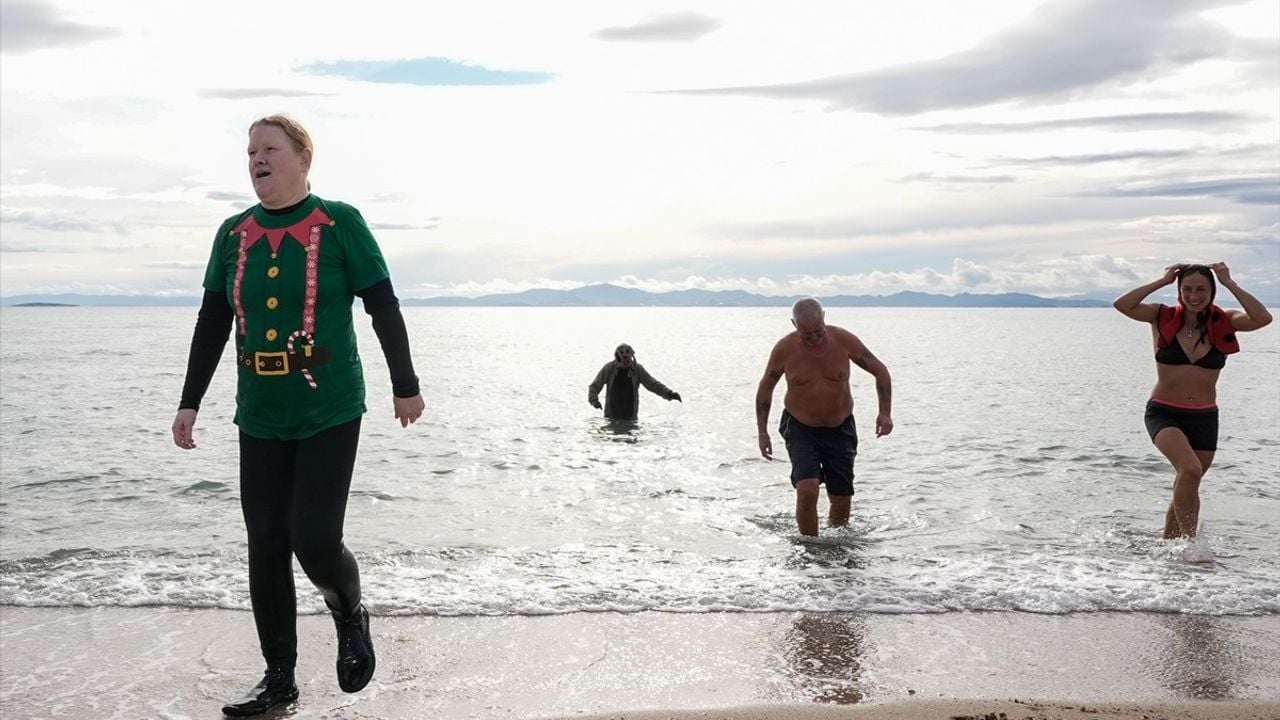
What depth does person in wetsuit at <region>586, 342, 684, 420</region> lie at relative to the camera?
56.4ft

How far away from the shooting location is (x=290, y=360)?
372 centimetres

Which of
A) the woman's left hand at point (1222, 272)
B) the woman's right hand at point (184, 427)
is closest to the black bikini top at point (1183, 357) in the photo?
the woman's left hand at point (1222, 272)

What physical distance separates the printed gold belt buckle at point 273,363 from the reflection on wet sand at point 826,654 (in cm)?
269

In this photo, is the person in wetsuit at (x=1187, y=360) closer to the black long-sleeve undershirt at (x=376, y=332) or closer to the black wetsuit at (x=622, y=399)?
the black long-sleeve undershirt at (x=376, y=332)

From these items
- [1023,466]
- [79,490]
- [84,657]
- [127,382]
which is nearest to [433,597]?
[84,657]

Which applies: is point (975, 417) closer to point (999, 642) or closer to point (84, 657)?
point (999, 642)

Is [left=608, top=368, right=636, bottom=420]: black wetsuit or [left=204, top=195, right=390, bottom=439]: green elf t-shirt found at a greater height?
[left=204, top=195, right=390, bottom=439]: green elf t-shirt

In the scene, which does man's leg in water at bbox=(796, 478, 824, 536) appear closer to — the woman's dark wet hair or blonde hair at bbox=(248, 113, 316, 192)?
the woman's dark wet hair

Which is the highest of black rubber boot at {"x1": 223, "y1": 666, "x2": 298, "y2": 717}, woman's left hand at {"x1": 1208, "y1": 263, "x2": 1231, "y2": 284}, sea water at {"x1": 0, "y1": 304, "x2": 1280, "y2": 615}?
woman's left hand at {"x1": 1208, "y1": 263, "x2": 1231, "y2": 284}

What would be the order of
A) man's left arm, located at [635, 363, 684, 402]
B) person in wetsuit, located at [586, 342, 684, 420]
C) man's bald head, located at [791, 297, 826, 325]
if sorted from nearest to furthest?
man's bald head, located at [791, 297, 826, 325], man's left arm, located at [635, 363, 684, 402], person in wetsuit, located at [586, 342, 684, 420]

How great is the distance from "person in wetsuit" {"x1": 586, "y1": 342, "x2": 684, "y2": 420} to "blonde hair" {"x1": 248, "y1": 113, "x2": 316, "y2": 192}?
1298 cm

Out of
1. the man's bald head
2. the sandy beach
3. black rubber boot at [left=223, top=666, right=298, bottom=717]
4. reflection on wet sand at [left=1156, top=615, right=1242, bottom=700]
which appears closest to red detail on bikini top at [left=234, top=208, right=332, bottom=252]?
black rubber boot at [left=223, top=666, right=298, bottom=717]

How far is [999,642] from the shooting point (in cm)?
569

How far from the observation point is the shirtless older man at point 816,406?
335 inches
